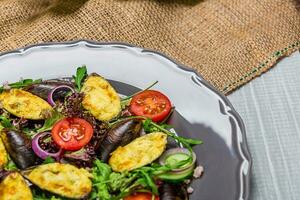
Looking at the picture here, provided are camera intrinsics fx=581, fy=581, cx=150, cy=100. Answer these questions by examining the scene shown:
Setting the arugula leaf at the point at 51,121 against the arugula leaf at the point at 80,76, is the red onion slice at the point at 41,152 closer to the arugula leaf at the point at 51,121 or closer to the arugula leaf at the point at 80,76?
the arugula leaf at the point at 51,121

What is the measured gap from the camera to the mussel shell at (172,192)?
1.26 metres

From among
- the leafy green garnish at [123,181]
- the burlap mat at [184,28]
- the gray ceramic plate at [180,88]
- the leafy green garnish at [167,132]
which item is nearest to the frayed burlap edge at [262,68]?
the burlap mat at [184,28]

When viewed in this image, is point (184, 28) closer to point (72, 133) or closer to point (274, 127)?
point (274, 127)

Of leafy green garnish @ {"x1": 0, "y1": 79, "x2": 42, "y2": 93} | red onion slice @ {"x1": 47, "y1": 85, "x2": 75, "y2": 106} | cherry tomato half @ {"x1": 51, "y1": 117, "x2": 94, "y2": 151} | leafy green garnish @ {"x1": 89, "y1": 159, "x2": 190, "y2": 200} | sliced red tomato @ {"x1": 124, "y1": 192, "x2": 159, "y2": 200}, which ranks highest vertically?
leafy green garnish @ {"x1": 0, "y1": 79, "x2": 42, "y2": 93}

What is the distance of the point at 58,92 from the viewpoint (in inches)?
56.9

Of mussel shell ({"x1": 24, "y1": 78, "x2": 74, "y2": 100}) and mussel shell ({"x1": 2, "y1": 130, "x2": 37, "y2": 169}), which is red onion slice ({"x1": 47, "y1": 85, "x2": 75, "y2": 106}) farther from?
mussel shell ({"x1": 2, "y1": 130, "x2": 37, "y2": 169})

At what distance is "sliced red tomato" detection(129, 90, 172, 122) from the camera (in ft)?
4.58

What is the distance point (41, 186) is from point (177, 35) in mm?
747

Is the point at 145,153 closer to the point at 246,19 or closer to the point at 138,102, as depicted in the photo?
the point at 138,102

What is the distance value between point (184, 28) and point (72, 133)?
64 centimetres

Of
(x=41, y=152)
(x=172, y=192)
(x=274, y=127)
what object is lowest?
(x=274, y=127)

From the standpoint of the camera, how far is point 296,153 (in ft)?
5.01

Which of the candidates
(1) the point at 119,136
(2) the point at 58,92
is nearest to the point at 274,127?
(1) the point at 119,136

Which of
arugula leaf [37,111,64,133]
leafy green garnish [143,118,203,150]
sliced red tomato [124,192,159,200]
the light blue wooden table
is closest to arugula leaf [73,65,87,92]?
arugula leaf [37,111,64,133]
